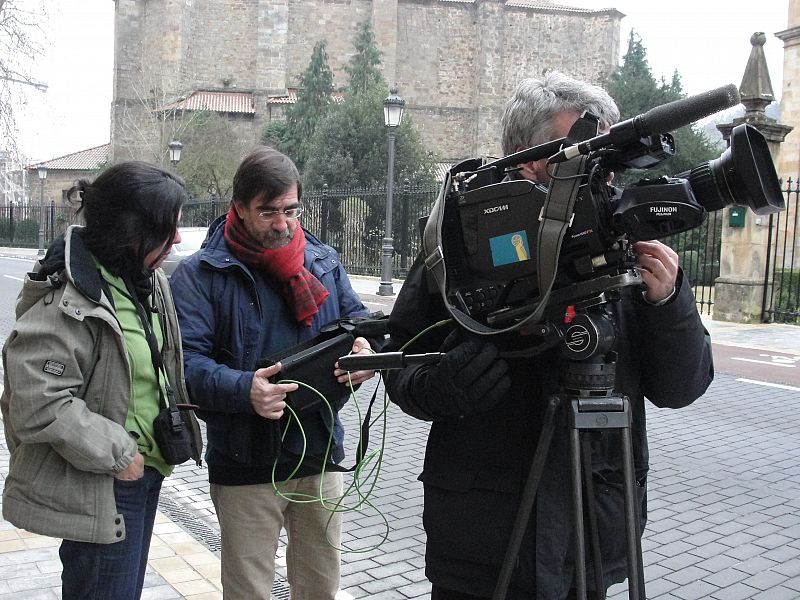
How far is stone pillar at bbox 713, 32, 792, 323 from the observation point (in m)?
15.0

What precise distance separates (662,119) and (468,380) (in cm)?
62

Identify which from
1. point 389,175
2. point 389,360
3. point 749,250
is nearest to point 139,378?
point 389,360

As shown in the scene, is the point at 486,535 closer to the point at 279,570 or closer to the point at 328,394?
the point at 328,394

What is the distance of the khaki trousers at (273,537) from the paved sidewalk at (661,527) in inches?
13.7

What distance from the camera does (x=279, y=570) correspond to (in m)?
4.25

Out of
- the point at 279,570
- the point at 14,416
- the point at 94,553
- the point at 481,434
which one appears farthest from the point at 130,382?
the point at 279,570

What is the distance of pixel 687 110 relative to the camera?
1.56 metres

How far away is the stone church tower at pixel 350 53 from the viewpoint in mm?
52156

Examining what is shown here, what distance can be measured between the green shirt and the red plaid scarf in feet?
1.25

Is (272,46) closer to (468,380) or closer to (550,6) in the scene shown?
(550,6)

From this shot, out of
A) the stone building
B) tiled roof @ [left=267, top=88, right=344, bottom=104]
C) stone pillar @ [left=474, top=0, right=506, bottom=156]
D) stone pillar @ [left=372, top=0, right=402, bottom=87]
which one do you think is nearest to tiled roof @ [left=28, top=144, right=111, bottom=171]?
the stone building

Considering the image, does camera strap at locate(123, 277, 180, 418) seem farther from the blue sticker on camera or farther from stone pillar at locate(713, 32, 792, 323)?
stone pillar at locate(713, 32, 792, 323)

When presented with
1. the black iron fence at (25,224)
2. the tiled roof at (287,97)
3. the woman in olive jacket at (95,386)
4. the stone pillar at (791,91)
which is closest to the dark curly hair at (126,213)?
the woman in olive jacket at (95,386)

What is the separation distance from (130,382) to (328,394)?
590 millimetres
